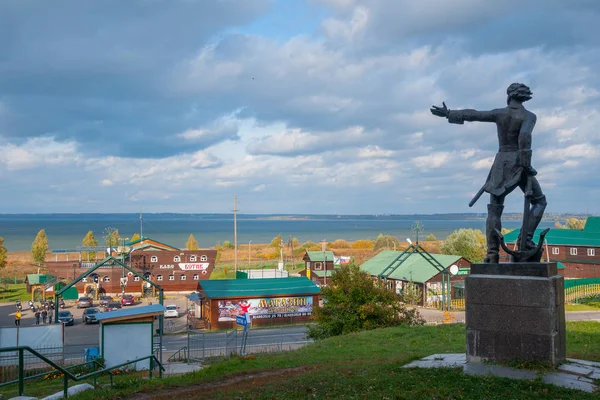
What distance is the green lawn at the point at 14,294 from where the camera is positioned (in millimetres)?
56934

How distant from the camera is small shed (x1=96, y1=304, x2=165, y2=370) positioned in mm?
19562

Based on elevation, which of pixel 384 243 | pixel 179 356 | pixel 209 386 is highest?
pixel 209 386

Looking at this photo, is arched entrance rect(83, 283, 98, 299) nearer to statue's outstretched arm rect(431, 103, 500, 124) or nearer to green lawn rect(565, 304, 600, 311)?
green lawn rect(565, 304, 600, 311)

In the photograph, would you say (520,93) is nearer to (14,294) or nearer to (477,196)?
(477,196)

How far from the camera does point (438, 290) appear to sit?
5016 cm

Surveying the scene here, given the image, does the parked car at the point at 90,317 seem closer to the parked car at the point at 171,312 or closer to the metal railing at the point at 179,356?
the parked car at the point at 171,312

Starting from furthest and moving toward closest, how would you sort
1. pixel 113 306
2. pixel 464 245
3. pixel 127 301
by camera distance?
pixel 464 245 < pixel 127 301 < pixel 113 306

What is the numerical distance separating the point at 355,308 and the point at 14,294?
53.0 m

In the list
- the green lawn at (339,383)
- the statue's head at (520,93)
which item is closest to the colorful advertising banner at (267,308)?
the green lawn at (339,383)

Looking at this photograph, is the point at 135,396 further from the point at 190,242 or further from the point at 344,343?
the point at 190,242

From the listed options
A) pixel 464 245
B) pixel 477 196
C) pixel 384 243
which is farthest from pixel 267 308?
pixel 384 243

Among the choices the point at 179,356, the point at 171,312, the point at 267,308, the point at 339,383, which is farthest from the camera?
the point at 171,312

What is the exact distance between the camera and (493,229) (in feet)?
38.6

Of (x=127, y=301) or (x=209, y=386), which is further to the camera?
(x=127, y=301)
